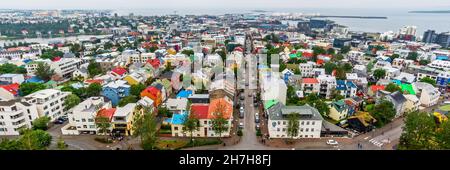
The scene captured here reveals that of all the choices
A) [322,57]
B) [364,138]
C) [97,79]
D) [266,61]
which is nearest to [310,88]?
[364,138]

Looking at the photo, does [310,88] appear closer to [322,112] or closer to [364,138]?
[322,112]

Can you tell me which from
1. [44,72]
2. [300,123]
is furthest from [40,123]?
[300,123]

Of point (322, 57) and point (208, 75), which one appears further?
point (322, 57)

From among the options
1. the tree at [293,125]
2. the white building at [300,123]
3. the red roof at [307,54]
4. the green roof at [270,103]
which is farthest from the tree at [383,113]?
the red roof at [307,54]

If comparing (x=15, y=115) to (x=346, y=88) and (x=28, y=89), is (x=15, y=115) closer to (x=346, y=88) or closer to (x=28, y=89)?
(x=28, y=89)

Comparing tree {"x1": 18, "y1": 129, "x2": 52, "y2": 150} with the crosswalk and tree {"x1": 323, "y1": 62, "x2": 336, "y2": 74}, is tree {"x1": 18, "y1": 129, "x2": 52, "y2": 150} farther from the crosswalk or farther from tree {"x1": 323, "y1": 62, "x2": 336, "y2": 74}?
tree {"x1": 323, "y1": 62, "x2": 336, "y2": 74}

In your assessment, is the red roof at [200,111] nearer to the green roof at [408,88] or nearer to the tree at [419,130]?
the tree at [419,130]

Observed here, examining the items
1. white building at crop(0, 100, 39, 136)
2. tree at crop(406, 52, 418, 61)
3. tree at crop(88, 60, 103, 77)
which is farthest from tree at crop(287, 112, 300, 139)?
tree at crop(406, 52, 418, 61)
